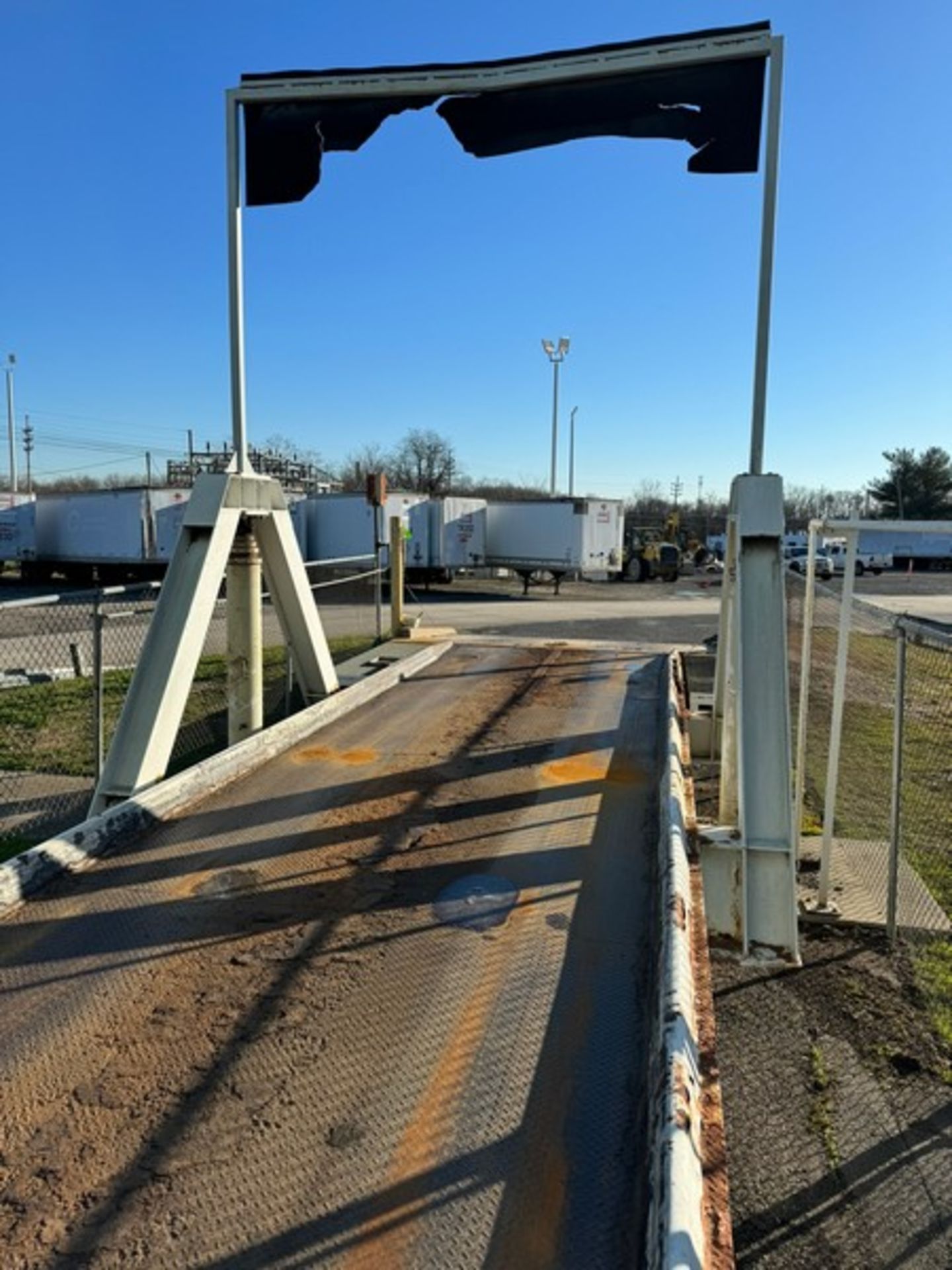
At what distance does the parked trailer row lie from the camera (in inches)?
1185

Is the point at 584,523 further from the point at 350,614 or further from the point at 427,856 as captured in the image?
the point at 427,856

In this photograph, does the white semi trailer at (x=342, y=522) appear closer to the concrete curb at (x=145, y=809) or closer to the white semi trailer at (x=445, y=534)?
the white semi trailer at (x=445, y=534)

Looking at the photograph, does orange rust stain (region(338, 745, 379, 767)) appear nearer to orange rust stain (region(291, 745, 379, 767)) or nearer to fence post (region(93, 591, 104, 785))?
orange rust stain (region(291, 745, 379, 767))

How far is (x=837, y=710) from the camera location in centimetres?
555

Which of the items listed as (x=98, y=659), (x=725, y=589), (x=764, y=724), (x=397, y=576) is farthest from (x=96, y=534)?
(x=764, y=724)

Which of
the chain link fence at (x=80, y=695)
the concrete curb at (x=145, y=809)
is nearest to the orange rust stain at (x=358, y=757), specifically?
the concrete curb at (x=145, y=809)

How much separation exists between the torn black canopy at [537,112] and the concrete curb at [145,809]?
3676 mm

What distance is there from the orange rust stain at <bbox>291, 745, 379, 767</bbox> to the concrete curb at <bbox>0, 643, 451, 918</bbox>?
0.45ft

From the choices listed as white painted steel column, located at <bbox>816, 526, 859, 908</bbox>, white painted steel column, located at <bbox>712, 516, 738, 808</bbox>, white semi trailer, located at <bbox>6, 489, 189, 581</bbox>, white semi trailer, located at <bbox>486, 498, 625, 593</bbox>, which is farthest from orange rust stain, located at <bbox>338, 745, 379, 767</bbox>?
white semi trailer, located at <bbox>6, 489, 189, 581</bbox>

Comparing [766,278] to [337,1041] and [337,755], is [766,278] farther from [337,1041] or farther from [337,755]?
[337,1041]

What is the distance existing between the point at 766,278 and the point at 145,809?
461 centimetres

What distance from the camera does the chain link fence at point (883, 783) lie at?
5379 millimetres

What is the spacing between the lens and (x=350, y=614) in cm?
2123

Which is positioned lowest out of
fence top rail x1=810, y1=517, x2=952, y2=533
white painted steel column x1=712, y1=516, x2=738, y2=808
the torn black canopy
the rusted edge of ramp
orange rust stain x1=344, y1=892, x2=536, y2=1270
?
orange rust stain x1=344, y1=892, x2=536, y2=1270
